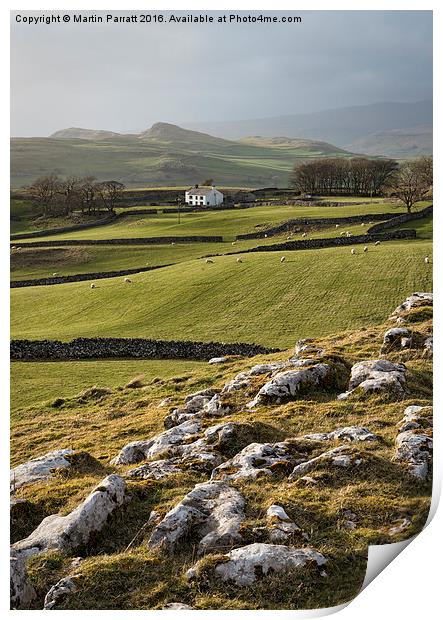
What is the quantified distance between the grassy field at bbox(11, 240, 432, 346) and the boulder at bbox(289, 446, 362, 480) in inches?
679

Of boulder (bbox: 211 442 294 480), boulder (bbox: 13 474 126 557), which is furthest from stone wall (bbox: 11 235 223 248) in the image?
boulder (bbox: 13 474 126 557)

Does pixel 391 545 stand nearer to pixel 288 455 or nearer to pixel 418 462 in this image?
pixel 418 462

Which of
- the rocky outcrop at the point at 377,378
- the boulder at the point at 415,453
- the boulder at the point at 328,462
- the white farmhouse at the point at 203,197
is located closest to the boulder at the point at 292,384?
the rocky outcrop at the point at 377,378

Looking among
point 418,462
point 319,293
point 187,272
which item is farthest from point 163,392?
point 187,272

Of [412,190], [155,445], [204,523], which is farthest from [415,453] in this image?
[412,190]

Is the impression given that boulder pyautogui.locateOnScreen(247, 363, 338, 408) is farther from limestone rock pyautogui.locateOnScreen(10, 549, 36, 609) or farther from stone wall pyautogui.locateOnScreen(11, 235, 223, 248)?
stone wall pyautogui.locateOnScreen(11, 235, 223, 248)

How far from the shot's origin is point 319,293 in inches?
1426

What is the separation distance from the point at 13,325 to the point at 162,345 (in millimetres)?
14011

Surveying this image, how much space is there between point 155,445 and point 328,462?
448cm

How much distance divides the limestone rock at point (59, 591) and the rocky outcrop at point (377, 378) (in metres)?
8.16

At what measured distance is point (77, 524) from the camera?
→ 10.0 meters

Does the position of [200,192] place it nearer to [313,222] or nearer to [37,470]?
[313,222]

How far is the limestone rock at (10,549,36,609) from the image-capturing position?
906 cm

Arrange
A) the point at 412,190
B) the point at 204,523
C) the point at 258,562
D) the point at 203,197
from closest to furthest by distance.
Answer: the point at 258,562 → the point at 204,523 → the point at 412,190 → the point at 203,197
